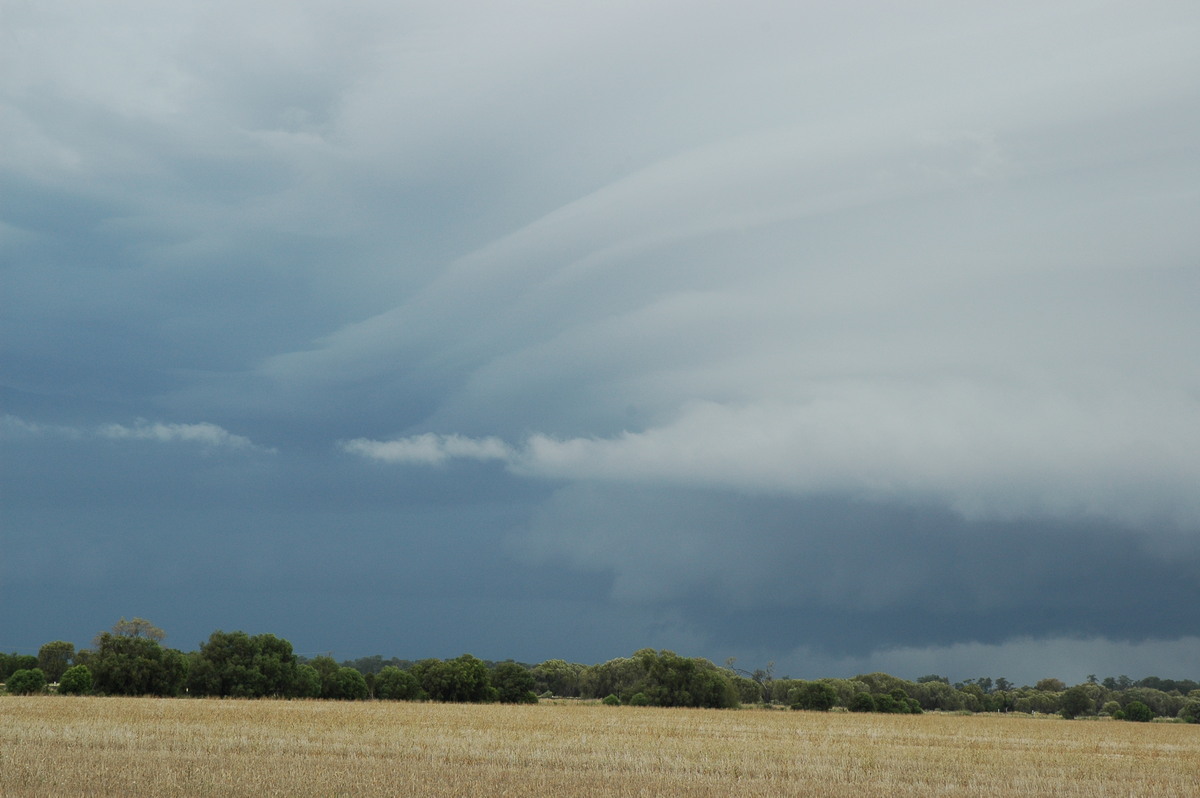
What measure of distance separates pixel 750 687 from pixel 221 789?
91805mm

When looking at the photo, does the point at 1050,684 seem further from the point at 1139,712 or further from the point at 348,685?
the point at 348,685

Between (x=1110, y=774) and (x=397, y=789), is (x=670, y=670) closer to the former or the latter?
(x=1110, y=774)

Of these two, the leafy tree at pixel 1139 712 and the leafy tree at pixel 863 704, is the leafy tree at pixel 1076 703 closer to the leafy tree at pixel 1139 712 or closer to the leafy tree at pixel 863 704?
the leafy tree at pixel 1139 712

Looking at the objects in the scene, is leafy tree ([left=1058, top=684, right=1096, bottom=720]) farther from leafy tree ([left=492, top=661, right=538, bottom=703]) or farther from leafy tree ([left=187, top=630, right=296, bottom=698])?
leafy tree ([left=187, top=630, right=296, bottom=698])

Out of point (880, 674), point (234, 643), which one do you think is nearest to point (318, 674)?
point (234, 643)

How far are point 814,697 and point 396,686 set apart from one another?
43.0 m

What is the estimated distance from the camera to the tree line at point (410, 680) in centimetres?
7531

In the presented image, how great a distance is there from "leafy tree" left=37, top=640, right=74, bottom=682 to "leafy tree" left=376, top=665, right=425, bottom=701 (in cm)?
4487

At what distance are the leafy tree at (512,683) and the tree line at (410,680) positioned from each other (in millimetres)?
100

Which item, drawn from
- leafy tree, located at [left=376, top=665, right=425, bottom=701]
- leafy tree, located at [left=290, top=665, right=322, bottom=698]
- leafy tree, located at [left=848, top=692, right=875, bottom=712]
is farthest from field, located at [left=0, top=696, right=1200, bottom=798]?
leafy tree, located at [left=848, top=692, right=875, bottom=712]

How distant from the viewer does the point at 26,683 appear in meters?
71.7

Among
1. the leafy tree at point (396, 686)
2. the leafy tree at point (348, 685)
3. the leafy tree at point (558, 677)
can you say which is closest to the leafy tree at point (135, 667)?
the leafy tree at point (348, 685)

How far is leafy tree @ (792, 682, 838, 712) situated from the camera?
95875 mm

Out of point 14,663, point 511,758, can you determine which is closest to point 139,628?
point 14,663
